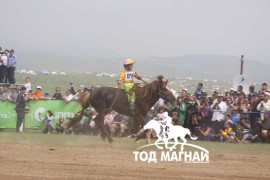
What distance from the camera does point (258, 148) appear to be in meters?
19.4

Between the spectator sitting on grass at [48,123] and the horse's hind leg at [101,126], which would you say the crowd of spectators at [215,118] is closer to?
the spectator sitting on grass at [48,123]

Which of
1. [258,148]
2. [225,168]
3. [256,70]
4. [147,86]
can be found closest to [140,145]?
[147,86]

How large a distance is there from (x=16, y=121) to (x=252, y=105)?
31.7 feet

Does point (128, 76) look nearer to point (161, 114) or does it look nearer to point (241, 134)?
point (161, 114)

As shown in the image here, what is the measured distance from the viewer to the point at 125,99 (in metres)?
19.8

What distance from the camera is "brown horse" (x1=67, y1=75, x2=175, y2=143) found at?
19.6m

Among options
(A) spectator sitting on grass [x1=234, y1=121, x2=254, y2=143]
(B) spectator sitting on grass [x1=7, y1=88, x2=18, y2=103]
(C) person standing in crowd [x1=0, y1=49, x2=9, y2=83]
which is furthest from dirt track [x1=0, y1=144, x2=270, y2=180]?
(C) person standing in crowd [x1=0, y1=49, x2=9, y2=83]

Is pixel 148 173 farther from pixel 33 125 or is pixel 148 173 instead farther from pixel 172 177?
pixel 33 125

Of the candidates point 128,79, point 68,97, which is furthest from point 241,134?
point 68,97

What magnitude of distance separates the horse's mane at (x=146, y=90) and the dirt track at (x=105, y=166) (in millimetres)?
3673

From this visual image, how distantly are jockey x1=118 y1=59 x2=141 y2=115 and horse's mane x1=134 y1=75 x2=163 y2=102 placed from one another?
0.21 m

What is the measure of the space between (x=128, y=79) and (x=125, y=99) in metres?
0.77

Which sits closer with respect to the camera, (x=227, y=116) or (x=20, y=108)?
(x=227, y=116)

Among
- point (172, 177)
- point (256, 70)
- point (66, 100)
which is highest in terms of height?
point (256, 70)
